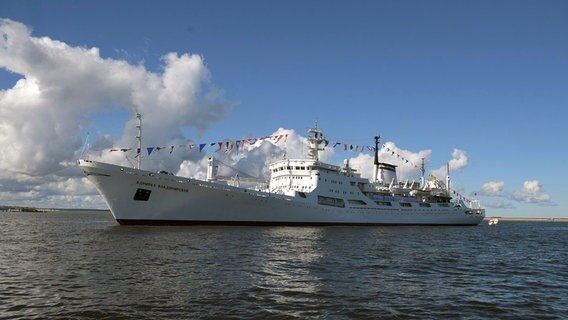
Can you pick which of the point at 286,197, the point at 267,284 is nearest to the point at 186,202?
the point at 286,197

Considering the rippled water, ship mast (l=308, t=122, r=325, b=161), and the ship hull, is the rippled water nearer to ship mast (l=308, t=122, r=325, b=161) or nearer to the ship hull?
the ship hull

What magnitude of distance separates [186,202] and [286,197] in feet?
34.7

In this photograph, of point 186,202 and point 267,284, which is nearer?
point 267,284

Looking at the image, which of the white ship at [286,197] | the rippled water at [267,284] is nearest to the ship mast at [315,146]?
the white ship at [286,197]

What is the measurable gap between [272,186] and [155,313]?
42.3m

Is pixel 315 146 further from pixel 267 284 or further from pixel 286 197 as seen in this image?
pixel 267 284

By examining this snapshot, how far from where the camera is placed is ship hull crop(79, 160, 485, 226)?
37812 millimetres

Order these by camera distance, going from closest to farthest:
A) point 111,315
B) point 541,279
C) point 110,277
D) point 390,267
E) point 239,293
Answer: point 111,315 → point 239,293 → point 110,277 → point 541,279 → point 390,267

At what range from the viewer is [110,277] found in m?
13.8

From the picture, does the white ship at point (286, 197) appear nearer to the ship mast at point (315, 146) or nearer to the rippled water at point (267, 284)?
the ship mast at point (315, 146)

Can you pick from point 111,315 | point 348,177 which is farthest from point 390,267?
point 348,177

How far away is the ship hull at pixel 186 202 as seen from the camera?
1489 inches

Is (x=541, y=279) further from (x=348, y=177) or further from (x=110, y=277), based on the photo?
(x=348, y=177)

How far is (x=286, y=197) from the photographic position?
44.6 m
